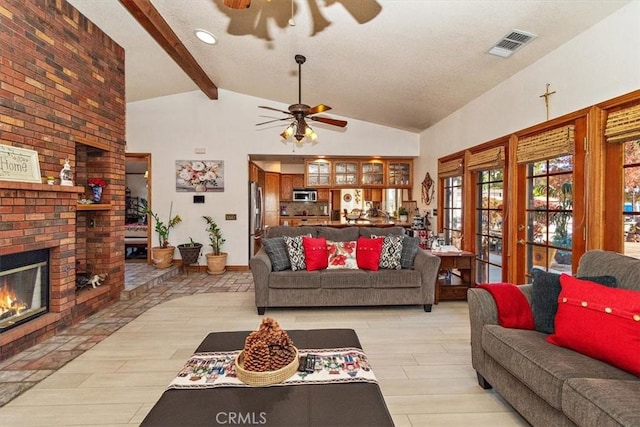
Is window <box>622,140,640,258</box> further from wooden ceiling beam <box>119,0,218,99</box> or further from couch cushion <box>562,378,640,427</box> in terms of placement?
wooden ceiling beam <box>119,0,218,99</box>

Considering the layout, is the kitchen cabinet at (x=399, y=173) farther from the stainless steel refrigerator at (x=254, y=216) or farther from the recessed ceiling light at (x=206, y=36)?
the recessed ceiling light at (x=206, y=36)

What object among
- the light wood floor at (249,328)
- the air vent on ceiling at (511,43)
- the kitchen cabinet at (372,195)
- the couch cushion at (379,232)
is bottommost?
the light wood floor at (249,328)

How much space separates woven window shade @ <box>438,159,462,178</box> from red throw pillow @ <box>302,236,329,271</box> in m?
2.39

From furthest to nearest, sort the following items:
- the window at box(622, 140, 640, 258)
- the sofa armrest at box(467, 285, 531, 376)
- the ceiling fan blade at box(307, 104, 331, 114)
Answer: the ceiling fan blade at box(307, 104, 331, 114), the window at box(622, 140, 640, 258), the sofa armrest at box(467, 285, 531, 376)

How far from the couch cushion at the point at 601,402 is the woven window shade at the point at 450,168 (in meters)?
3.70

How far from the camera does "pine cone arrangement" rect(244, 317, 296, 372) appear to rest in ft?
4.87

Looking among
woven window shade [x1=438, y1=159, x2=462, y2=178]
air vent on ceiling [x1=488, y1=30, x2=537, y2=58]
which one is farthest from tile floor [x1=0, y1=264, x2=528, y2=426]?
air vent on ceiling [x1=488, y1=30, x2=537, y2=58]

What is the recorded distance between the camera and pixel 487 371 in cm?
205

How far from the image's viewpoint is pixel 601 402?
4.11ft

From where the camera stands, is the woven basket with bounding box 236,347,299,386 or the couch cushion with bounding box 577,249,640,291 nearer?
the woven basket with bounding box 236,347,299,386

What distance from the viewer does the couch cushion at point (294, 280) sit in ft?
11.8

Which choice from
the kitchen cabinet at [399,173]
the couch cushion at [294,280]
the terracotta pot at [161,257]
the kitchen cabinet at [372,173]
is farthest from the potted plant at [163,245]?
the kitchen cabinet at [399,173]

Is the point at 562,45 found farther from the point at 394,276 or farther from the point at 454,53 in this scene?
the point at 394,276

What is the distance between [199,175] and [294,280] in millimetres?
3419
